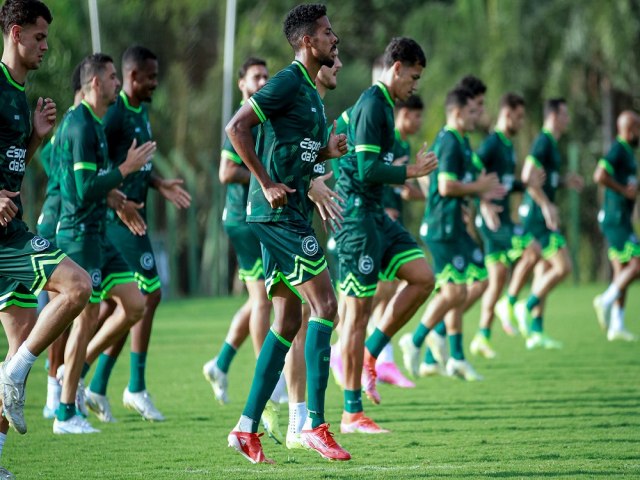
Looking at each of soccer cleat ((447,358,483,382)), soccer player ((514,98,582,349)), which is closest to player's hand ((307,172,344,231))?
soccer cleat ((447,358,483,382))

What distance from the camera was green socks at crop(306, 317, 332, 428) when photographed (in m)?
7.11

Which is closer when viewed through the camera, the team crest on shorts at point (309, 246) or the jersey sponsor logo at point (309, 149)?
the team crest on shorts at point (309, 246)

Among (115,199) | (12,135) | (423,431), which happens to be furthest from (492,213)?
(12,135)

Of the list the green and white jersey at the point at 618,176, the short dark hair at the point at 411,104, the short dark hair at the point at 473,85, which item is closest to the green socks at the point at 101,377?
the short dark hair at the point at 411,104

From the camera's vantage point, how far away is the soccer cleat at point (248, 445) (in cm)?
678

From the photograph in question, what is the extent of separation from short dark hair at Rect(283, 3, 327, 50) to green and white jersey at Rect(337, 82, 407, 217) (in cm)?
126

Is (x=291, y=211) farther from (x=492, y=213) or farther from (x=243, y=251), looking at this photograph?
(x=492, y=213)

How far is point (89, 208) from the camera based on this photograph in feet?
28.0

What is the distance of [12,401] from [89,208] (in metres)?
2.63

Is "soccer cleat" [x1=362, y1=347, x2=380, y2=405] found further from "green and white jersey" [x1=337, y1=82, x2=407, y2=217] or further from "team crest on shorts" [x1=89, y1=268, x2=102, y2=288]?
"team crest on shorts" [x1=89, y1=268, x2=102, y2=288]

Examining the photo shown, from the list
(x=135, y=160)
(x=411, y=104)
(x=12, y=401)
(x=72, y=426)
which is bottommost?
(x=72, y=426)

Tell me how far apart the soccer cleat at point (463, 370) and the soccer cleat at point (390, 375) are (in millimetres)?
480

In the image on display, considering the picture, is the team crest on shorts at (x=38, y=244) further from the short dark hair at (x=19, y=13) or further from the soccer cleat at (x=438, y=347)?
the soccer cleat at (x=438, y=347)

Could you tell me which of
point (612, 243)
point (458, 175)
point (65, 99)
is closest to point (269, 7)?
point (65, 99)
